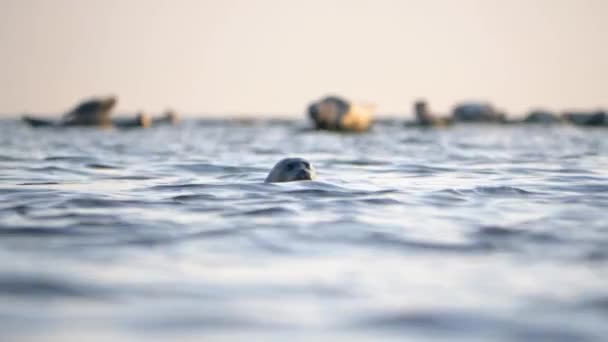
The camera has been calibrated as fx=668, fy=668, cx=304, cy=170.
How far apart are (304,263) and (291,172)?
6.20m

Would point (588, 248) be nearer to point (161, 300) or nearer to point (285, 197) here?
point (161, 300)

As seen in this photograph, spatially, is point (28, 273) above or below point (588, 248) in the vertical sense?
above

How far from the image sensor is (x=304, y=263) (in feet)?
16.1

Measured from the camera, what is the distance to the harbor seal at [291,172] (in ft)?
36.3

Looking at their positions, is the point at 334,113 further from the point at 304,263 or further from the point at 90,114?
the point at 304,263

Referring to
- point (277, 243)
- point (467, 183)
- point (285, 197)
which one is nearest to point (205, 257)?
point (277, 243)

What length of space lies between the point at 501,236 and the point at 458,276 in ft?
5.44

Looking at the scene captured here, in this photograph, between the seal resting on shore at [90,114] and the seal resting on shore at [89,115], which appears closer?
the seal resting on shore at [89,115]

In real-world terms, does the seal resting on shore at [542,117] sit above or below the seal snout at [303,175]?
below

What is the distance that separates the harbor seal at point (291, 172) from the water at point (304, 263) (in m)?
0.89

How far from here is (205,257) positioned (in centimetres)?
509

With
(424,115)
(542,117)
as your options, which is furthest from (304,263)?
(542,117)

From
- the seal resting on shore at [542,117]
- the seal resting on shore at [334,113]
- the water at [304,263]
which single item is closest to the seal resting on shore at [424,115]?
the seal resting on shore at [334,113]

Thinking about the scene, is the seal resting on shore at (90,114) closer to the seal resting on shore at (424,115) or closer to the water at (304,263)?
the seal resting on shore at (424,115)
